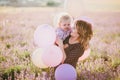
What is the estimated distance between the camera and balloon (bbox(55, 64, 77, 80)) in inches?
115

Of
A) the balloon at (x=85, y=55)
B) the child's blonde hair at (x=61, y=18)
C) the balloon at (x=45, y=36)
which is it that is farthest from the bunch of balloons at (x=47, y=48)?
the balloon at (x=85, y=55)

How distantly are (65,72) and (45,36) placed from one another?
0.35 meters

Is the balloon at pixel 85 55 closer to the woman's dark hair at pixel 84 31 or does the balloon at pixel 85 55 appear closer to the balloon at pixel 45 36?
the woman's dark hair at pixel 84 31

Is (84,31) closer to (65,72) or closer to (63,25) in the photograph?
(63,25)

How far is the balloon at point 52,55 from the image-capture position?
2896mm

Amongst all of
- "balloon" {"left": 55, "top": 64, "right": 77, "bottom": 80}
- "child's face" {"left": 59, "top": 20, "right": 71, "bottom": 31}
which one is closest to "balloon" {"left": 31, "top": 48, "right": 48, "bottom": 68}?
"balloon" {"left": 55, "top": 64, "right": 77, "bottom": 80}

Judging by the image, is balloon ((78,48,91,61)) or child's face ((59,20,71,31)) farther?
balloon ((78,48,91,61))

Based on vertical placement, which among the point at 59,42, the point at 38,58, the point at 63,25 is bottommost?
the point at 38,58

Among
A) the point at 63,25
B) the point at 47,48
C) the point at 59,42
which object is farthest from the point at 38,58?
the point at 63,25

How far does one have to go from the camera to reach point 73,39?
119 inches

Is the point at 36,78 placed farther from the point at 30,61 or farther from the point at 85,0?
the point at 85,0

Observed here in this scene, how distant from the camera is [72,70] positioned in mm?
2963

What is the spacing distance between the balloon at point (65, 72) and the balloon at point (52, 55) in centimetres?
8

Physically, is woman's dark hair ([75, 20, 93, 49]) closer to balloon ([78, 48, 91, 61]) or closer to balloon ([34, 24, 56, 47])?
balloon ([78, 48, 91, 61])
